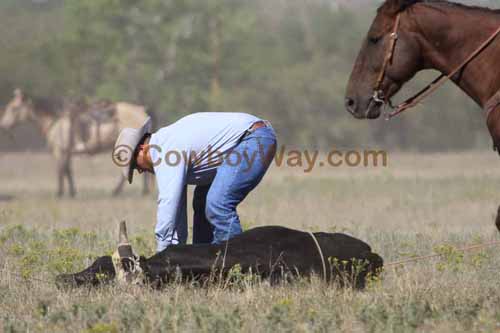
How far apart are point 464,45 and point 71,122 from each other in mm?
17904

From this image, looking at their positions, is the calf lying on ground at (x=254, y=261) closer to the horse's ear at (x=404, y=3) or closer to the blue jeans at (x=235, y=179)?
the blue jeans at (x=235, y=179)

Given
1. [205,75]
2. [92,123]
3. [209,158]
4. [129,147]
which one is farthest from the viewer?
[205,75]

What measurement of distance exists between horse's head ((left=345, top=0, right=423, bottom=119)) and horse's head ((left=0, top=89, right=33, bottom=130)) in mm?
18411

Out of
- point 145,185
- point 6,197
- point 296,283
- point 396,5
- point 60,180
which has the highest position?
point 396,5

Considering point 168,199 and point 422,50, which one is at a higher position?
point 422,50

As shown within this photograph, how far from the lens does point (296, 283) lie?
7797 mm

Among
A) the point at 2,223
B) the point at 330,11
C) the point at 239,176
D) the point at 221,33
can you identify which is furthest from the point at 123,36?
the point at 239,176

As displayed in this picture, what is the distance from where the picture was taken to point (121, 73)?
4191cm

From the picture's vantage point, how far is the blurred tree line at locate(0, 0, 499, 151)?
139 feet

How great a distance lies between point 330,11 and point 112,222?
46.0 m

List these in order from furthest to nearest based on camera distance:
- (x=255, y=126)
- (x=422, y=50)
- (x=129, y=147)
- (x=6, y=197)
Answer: (x=6, y=197) → (x=255, y=126) → (x=129, y=147) → (x=422, y=50)

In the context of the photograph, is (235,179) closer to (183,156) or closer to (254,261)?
(183,156)

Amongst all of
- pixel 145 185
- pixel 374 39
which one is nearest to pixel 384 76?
pixel 374 39

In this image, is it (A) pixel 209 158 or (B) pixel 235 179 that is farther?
(A) pixel 209 158
